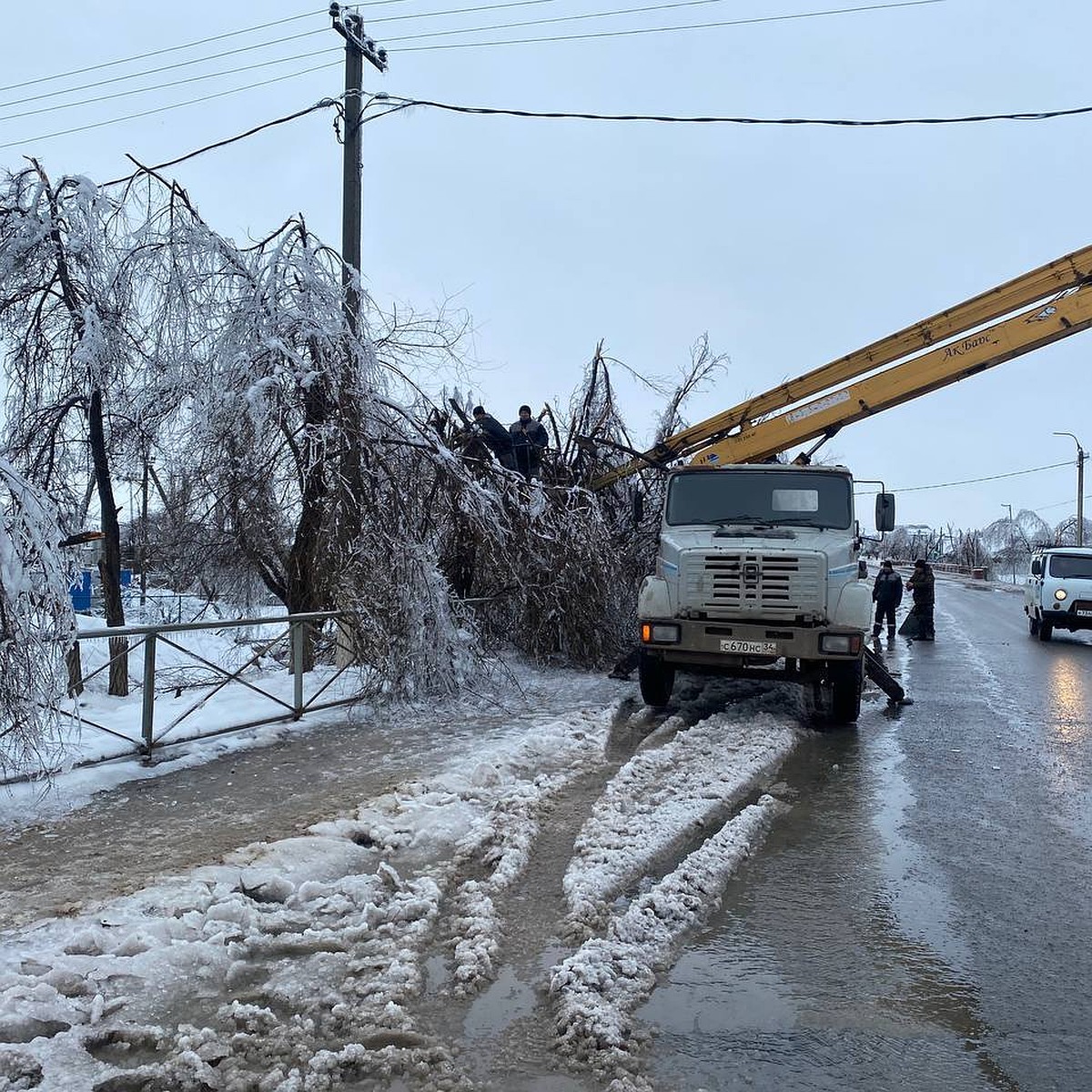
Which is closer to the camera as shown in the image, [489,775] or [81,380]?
[489,775]

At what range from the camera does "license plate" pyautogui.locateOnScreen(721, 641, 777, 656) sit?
8.55 meters

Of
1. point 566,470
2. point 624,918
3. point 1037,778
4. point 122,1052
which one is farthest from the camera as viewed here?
point 566,470

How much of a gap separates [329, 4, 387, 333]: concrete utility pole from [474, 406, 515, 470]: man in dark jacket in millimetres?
2428

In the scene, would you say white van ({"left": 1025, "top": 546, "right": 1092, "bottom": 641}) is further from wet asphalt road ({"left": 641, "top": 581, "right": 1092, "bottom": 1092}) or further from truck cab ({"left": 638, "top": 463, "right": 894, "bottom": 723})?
wet asphalt road ({"left": 641, "top": 581, "right": 1092, "bottom": 1092})

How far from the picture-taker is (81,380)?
925cm

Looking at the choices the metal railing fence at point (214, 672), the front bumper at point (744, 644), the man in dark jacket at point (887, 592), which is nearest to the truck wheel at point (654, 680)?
the front bumper at point (744, 644)

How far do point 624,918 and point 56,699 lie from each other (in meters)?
3.50

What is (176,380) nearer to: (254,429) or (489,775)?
(254,429)

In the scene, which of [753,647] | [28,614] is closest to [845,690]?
[753,647]

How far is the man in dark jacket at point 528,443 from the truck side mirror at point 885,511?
15.0ft

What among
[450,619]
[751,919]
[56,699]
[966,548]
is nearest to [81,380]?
[450,619]

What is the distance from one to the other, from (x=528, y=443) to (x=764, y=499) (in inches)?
153

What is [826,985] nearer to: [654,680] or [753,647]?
[753,647]

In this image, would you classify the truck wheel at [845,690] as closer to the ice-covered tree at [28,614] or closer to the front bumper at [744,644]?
the front bumper at [744,644]
